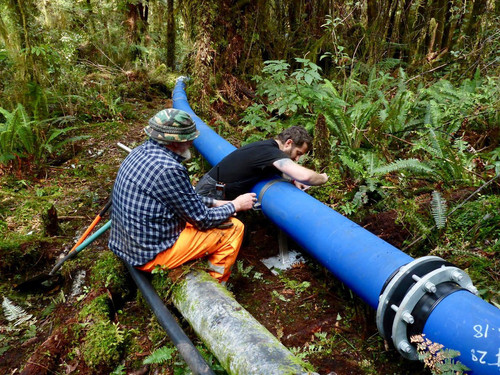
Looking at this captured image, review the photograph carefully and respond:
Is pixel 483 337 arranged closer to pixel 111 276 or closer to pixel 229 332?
pixel 229 332

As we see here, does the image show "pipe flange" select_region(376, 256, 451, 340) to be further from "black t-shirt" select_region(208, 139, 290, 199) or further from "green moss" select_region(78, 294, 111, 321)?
"green moss" select_region(78, 294, 111, 321)

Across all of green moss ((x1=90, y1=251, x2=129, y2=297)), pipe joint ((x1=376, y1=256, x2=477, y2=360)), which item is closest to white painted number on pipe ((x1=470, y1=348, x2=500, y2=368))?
pipe joint ((x1=376, y1=256, x2=477, y2=360))

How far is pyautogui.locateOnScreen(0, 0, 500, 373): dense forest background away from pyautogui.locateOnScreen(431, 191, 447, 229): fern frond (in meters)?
0.01

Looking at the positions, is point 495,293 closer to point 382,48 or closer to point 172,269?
point 172,269

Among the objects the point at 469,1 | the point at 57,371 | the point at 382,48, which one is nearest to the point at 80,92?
the point at 57,371

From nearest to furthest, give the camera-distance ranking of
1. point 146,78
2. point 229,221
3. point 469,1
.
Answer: point 229,221 → point 469,1 → point 146,78

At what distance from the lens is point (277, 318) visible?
2.88 m

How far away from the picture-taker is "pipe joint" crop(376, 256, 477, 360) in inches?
75.6

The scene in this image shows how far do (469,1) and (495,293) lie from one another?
25.5ft

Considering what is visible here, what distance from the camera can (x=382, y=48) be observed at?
791 centimetres

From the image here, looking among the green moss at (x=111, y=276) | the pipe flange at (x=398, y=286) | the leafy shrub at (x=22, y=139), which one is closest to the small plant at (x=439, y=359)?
the pipe flange at (x=398, y=286)

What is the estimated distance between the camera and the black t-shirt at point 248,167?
3422mm

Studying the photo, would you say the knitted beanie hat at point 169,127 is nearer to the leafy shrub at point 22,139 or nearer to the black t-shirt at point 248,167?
the black t-shirt at point 248,167

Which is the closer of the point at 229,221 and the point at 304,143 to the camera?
the point at 229,221
